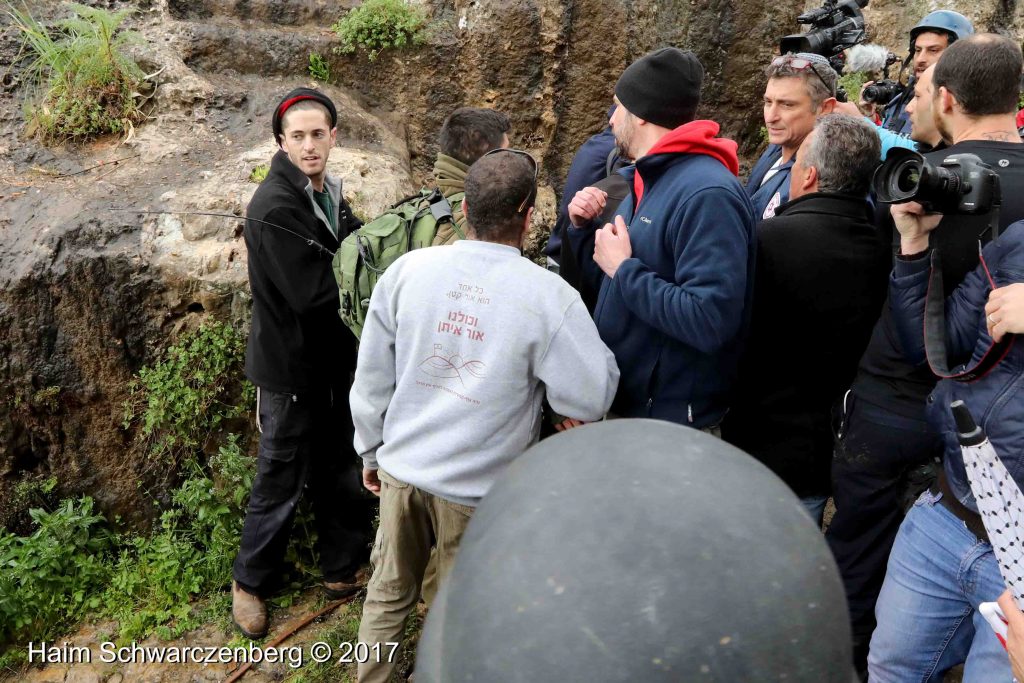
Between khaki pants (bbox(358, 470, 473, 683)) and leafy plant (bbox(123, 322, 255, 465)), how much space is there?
5.33 ft

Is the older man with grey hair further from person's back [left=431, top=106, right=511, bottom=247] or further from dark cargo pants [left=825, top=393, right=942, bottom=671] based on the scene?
person's back [left=431, top=106, right=511, bottom=247]

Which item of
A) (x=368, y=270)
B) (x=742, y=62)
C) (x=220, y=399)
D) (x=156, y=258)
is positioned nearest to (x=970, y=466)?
(x=368, y=270)

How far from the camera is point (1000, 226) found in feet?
8.02

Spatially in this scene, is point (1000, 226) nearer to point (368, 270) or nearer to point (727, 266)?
point (727, 266)

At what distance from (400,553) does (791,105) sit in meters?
2.70

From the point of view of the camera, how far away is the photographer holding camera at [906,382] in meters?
2.44

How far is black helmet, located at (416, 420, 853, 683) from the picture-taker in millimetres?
1061

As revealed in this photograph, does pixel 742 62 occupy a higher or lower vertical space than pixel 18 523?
higher

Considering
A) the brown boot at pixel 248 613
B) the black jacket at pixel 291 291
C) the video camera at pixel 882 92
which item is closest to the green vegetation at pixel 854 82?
the video camera at pixel 882 92

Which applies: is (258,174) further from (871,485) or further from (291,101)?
(871,485)

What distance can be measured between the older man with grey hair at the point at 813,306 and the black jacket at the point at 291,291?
1.82 meters

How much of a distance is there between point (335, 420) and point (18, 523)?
1785mm

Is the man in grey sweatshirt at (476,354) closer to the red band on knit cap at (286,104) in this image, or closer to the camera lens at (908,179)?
the camera lens at (908,179)

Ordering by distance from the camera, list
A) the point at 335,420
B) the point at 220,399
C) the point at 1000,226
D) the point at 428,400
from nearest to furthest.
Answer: the point at 1000,226
the point at 428,400
the point at 335,420
the point at 220,399
